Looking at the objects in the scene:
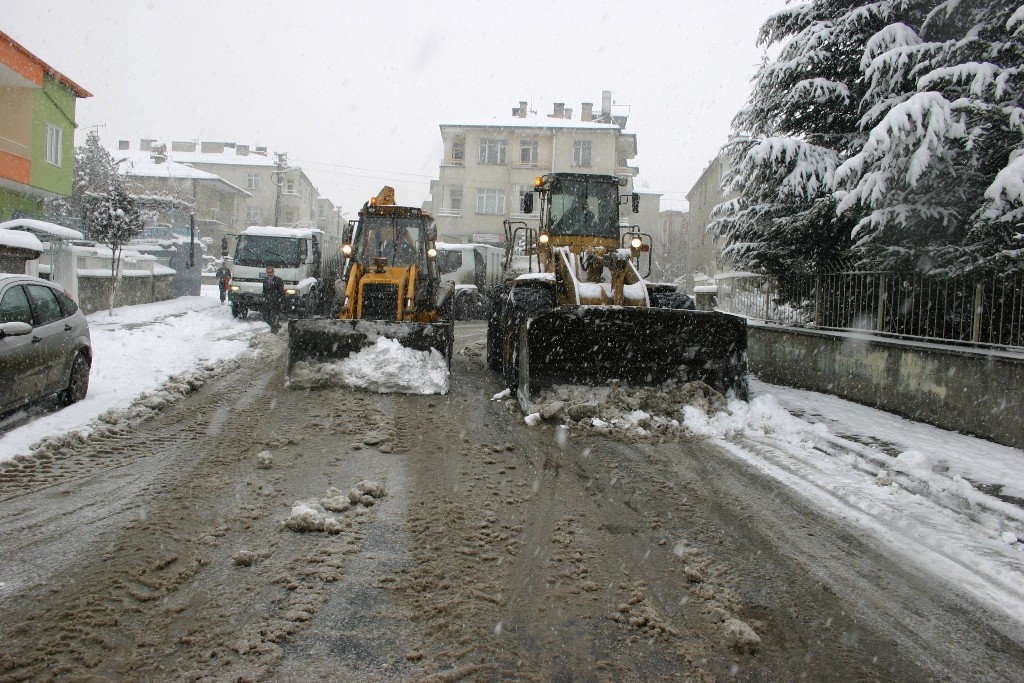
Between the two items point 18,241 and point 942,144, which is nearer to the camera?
point 942,144

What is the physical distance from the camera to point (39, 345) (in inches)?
278

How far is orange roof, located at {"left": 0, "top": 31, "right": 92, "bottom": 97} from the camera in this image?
1955 centimetres

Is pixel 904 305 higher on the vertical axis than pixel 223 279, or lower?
lower

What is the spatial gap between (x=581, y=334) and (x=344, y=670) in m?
5.62

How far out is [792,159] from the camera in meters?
10.7

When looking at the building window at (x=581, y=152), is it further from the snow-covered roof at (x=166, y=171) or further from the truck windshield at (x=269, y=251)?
the snow-covered roof at (x=166, y=171)

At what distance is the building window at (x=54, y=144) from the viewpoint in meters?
23.2

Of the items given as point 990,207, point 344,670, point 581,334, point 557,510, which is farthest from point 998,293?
point 344,670

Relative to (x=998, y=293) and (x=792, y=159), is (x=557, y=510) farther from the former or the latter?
(x=792, y=159)

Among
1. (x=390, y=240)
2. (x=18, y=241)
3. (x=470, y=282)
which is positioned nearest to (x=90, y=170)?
(x=470, y=282)

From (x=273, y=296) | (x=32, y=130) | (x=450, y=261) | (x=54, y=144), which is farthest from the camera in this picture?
(x=54, y=144)

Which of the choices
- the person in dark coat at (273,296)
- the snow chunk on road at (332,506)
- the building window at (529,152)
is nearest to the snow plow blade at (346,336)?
the snow chunk on road at (332,506)

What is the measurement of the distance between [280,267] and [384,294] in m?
10.4

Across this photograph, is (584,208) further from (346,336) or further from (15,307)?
(15,307)
